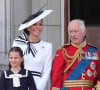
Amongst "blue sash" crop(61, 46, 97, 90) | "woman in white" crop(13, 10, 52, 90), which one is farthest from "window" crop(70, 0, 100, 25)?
"blue sash" crop(61, 46, 97, 90)

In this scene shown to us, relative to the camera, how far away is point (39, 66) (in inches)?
204

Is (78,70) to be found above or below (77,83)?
above

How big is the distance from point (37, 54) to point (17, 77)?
1.19ft

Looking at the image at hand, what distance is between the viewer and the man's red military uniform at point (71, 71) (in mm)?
5082

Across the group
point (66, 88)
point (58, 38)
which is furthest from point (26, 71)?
point (58, 38)

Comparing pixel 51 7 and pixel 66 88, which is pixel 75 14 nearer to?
pixel 51 7

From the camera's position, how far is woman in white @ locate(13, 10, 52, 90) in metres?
5.18

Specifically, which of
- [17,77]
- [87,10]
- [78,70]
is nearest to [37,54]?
[17,77]

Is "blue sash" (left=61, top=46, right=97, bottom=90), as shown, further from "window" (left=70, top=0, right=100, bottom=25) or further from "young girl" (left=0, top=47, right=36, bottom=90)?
"window" (left=70, top=0, right=100, bottom=25)

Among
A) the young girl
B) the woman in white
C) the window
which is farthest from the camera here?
the window

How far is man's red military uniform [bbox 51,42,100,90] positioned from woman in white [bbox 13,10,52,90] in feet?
0.34

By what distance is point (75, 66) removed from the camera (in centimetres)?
512

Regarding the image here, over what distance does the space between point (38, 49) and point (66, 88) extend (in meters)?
0.54

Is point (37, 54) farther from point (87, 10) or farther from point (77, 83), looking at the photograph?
point (87, 10)
